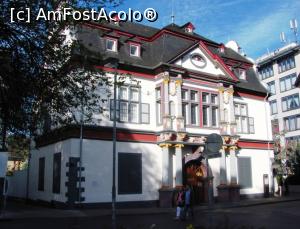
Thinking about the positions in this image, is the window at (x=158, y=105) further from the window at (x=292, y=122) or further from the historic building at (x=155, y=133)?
the window at (x=292, y=122)

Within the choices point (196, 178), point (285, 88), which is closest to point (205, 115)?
point (196, 178)

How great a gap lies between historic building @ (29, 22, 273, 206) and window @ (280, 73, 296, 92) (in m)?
→ 29.4

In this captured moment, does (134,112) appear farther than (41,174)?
No

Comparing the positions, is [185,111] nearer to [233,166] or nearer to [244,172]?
[233,166]

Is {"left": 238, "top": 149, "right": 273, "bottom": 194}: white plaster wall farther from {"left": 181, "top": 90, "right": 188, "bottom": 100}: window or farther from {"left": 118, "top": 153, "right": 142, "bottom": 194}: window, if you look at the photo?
{"left": 118, "top": 153, "right": 142, "bottom": 194}: window

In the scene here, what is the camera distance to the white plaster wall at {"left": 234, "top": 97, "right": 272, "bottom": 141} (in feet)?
106

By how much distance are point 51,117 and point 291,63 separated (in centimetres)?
5124

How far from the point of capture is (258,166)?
104 feet

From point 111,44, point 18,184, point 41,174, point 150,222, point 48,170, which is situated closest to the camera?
point 150,222

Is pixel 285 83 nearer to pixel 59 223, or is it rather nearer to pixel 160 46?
pixel 160 46

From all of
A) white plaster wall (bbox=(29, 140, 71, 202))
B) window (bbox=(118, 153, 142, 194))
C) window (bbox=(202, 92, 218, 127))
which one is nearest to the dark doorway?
window (bbox=(202, 92, 218, 127))

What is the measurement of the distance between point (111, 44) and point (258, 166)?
15798 millimetres

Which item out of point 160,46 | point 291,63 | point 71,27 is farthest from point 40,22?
point 291,63

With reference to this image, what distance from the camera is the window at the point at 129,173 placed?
23703 mm
